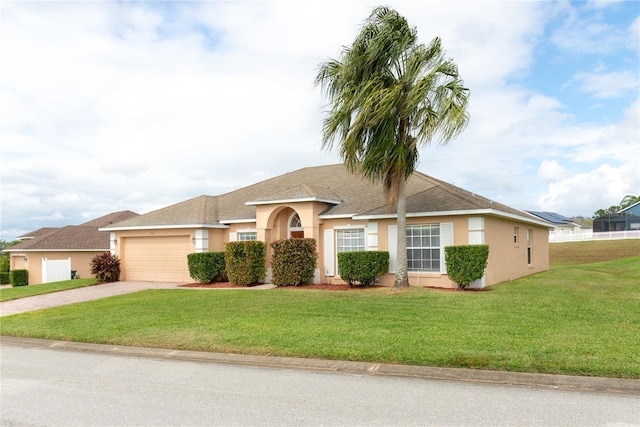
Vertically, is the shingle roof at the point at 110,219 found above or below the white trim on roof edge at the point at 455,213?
above

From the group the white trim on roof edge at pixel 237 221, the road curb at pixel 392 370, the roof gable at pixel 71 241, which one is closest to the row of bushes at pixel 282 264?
the white trim on roof edge at pixel 237 221

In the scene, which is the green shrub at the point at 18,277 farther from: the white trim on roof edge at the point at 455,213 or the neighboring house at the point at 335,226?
the white trim on roof edge at the point at 455,213

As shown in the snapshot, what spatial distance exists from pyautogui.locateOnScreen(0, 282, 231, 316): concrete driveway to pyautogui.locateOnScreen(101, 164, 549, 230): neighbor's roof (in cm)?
303

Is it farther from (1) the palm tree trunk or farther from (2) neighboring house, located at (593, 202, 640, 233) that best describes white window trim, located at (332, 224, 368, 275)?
(2) neighboring house, located at (593, 202, 640, 233)

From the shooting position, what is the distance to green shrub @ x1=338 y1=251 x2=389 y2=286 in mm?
17297

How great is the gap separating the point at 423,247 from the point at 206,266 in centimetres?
935

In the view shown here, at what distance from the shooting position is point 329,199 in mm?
20297

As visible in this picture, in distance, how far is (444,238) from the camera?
1684cm

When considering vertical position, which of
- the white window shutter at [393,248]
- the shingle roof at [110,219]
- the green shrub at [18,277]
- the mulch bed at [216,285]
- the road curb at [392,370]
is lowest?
the green shrub at [18,277]

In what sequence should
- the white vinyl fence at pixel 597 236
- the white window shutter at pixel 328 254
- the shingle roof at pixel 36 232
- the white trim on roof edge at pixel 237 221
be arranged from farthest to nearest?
the white vinyl fence at pixel 597 236 → the shingle roof at pixel 36 232 → the white trim on roof edge at pixel 237 221 → the white window shutter at pixel 328 254

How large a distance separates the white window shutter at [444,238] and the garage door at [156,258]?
11.8 metres

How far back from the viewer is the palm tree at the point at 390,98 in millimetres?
14625

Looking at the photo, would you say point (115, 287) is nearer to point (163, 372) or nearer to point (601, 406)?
point (163, 372)

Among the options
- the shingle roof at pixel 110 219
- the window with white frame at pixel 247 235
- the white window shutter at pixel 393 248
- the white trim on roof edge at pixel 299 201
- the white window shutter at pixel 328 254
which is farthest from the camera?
the shingle roof at pixel 110 219
